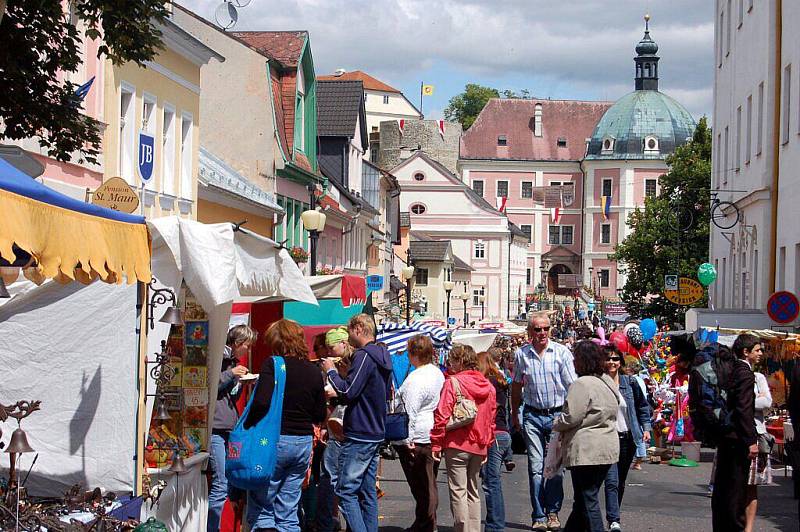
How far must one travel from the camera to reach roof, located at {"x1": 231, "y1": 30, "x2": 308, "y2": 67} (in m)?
32.1

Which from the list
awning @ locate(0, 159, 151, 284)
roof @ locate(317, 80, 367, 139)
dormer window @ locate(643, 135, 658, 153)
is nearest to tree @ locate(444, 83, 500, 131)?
dormer window @ locate(643, 135, 658, 153)

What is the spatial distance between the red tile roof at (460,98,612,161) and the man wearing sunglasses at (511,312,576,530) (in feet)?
347

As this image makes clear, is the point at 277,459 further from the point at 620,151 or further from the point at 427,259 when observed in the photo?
the point at 620,151

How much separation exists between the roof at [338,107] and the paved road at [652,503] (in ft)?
88.1

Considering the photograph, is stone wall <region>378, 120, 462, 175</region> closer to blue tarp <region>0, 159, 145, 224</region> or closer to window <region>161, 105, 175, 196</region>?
window <region>161, 105, 175, 196</region>

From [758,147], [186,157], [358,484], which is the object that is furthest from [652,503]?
[758,147]

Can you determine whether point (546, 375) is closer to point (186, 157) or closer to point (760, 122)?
point (186, 157)

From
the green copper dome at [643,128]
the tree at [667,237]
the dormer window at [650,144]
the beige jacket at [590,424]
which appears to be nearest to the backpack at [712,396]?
the beige jacket at [590,424]

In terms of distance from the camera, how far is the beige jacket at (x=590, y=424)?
370 inches

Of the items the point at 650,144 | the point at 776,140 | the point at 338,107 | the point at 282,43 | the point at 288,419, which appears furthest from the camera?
the point at 650,144

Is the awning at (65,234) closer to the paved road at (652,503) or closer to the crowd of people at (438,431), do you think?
the crowd of people at (438,431)

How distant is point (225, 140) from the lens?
1183 inches

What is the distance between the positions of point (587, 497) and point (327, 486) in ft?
8.11

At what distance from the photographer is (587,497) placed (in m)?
9.48
